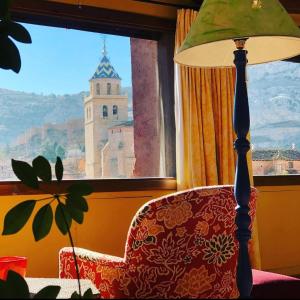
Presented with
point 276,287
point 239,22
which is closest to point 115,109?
point 276,287

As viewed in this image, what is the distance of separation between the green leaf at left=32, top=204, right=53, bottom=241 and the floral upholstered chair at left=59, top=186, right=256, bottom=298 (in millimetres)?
1334

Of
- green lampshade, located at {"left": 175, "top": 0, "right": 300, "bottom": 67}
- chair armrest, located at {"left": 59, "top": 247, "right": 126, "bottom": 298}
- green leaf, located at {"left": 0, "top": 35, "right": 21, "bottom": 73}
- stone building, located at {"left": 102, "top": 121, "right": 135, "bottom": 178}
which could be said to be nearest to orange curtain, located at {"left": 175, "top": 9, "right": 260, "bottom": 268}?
stone building, located at {"left": 102, "top": 121, "right": 135, "bottom": 178}

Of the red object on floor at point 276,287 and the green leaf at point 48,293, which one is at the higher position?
the green leaf at point 48,293

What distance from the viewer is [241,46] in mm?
1721

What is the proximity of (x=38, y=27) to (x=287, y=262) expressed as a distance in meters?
3.00

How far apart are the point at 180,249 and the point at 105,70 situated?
2406 mm

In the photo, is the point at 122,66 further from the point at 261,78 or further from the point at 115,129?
the point at 261,78

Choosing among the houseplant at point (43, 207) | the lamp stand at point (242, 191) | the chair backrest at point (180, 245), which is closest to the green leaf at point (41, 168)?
the houseplant at point (43, 207)

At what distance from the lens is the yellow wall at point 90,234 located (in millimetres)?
3436

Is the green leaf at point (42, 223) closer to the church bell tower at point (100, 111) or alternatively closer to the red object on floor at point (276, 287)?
the red object on floor at point (276, 287)

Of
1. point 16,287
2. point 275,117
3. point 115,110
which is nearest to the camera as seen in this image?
Result: point 16,287

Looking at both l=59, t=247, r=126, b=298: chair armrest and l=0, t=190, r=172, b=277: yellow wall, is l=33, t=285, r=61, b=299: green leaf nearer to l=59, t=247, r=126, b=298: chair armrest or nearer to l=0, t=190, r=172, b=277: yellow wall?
l=59, t=247, r=126, b=298: chair armrest

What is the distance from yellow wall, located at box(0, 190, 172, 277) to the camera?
3436 millimetres

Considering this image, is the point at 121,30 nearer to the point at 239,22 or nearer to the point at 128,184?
the point at 128,184
